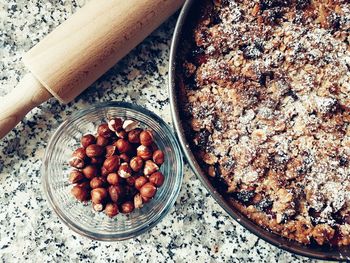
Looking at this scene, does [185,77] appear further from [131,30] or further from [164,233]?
[164,233]

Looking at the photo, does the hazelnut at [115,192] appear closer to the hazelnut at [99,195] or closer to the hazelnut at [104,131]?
the hazelnut at [99,195]

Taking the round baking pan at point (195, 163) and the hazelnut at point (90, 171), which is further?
the hazelnut at point (90, 171)

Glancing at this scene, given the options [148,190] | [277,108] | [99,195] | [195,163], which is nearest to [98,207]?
[99,195]

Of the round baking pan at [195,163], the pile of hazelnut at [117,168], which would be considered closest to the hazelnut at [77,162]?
the pile of hazelnut at [117,168]

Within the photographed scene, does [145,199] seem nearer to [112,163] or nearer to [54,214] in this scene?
[112,163]

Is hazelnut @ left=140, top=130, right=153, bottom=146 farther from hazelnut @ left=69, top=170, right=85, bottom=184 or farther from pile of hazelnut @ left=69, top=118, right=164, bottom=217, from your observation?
hazelnut @ left=69, top=170, right=85, bottom=184

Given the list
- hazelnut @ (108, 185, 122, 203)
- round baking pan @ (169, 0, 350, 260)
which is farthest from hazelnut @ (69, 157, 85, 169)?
round baking pan @ (169, 0, 350, 260)
